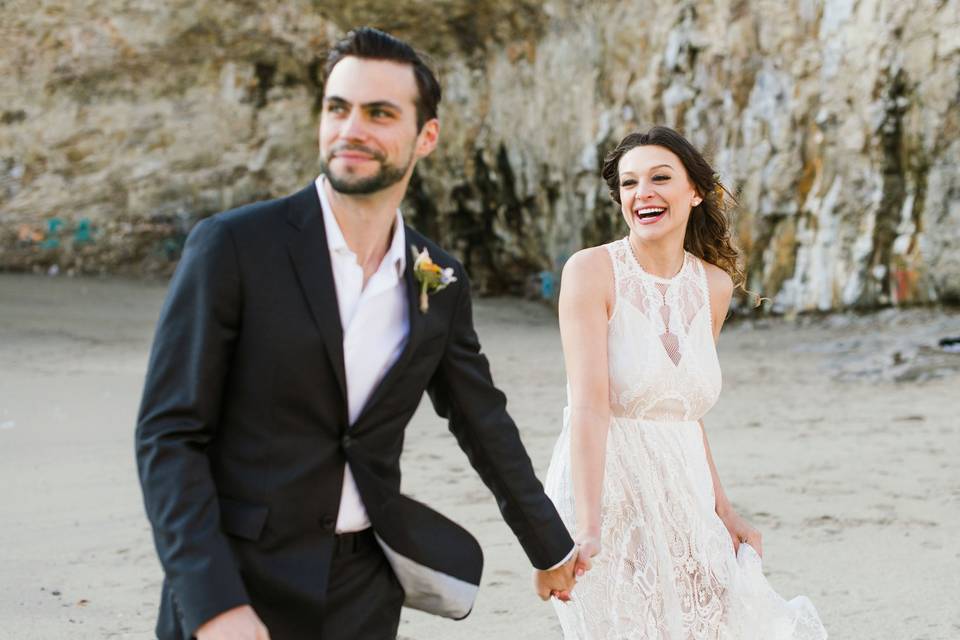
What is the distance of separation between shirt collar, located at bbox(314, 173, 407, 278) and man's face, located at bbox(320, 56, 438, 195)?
6cm

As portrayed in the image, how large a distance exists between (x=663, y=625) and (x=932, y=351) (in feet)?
26.9

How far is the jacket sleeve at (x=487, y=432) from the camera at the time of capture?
6.84 feet

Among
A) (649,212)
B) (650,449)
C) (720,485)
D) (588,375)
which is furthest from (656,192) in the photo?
(720,485)

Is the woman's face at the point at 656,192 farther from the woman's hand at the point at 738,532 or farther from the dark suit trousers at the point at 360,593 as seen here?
the dark suit trousers at the point at 360,593

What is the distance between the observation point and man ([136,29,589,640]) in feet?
5.56

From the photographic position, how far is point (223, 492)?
1.78 metres

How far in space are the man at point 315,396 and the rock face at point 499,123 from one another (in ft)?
39.4

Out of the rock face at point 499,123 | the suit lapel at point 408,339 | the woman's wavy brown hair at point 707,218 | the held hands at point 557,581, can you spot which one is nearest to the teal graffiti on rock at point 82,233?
the rock face at point 499,123

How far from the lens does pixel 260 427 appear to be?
1.78 m

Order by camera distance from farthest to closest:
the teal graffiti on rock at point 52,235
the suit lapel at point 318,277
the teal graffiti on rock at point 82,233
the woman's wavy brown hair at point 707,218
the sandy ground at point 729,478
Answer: the teal graffiti on rock at point 82,233
the teal graffiti on rock at point 52,235
the sandy ground at point 729,478
the woman's wavy brown hair at point 707,218
the suit lapel at point 318,277

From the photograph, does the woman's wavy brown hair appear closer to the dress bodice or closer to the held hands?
the dress bodice

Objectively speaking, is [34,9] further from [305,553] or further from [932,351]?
[305,553]

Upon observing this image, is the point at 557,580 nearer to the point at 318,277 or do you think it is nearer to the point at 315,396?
the point at 315,396

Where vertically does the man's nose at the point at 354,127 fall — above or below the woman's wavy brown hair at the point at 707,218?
above
